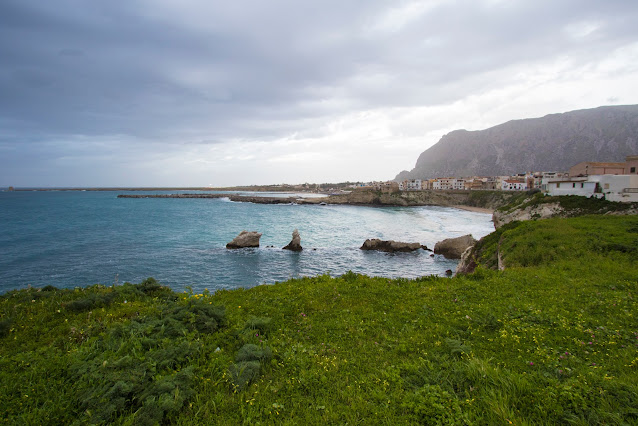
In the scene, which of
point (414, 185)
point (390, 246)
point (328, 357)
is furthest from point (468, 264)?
point (414, 185)

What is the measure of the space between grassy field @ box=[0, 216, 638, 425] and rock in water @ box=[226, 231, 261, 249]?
2691cm

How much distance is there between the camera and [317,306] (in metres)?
9.22

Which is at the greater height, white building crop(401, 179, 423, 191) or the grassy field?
white building crop(401, 179, 423, 191)

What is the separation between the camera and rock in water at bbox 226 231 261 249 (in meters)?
37.1

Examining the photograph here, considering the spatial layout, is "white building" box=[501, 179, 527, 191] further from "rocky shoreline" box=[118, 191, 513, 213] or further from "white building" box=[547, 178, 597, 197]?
"white building" box=[547, 178, 597, 197]

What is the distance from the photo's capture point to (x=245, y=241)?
3747 cm

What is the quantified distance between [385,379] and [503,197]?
11827 centimetres

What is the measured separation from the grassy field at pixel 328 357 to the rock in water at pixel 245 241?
26.9 metres

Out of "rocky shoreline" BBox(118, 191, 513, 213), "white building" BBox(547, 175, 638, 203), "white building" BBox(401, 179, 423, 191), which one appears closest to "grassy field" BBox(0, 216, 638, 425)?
"white building" BBox(547, 175, 638, 203)

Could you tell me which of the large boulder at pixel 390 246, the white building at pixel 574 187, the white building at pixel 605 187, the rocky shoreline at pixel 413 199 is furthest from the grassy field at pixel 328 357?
the rocky shoreline at pixel 413 199

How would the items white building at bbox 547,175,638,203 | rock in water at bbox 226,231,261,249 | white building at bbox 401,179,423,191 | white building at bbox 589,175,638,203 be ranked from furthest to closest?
white building at bbox 401,179,423,191, rock in water at bbox 226,231,261,249, white building at bbox 547,175,638,203, white building at bbox 589,175,638,203

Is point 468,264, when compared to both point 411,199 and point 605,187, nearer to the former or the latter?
point 605,187

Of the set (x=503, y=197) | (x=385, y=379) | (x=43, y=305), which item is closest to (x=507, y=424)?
(x=385, y=379)

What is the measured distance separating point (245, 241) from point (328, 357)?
109ft
